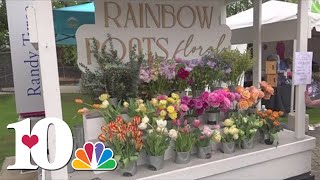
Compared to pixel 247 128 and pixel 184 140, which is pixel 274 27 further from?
pixel 184 140

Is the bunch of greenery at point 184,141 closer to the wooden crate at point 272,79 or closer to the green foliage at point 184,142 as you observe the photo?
the green foliage at point 184,142

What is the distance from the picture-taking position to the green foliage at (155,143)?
248 centimetres

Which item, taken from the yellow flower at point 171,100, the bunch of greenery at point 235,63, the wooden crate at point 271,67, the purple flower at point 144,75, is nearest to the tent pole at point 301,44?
the bunch of greenery at point 235,63

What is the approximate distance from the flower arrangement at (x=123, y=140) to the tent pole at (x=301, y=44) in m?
1.61

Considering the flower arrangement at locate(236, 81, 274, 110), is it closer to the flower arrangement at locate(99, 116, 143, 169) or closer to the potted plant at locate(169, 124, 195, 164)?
the potted plant at locate(169, 124, 195, 164)

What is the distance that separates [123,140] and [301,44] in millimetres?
1849

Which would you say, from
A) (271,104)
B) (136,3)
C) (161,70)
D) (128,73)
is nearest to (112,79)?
(128,73)

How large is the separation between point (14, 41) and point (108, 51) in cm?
136

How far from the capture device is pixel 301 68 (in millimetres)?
3049

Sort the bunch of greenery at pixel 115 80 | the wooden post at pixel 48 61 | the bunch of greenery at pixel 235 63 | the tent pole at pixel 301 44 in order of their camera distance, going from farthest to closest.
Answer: the bunch of greenery at pixel 235 63 → the tent pole at pixel 301 44 → the bunch of greenery at pixel 115 80 → the wooden post at pixel 48 61

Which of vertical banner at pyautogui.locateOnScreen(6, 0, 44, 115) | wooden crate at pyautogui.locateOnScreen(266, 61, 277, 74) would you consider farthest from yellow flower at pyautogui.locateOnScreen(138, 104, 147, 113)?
wooden crate at pyautogui.locateOnScreen(266, 61, 277, 74)

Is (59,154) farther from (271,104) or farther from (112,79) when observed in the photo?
(271,104)

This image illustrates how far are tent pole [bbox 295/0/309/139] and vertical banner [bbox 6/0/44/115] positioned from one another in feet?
9.33

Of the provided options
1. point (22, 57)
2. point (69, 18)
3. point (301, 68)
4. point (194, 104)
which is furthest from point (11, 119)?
point (301, 68)
